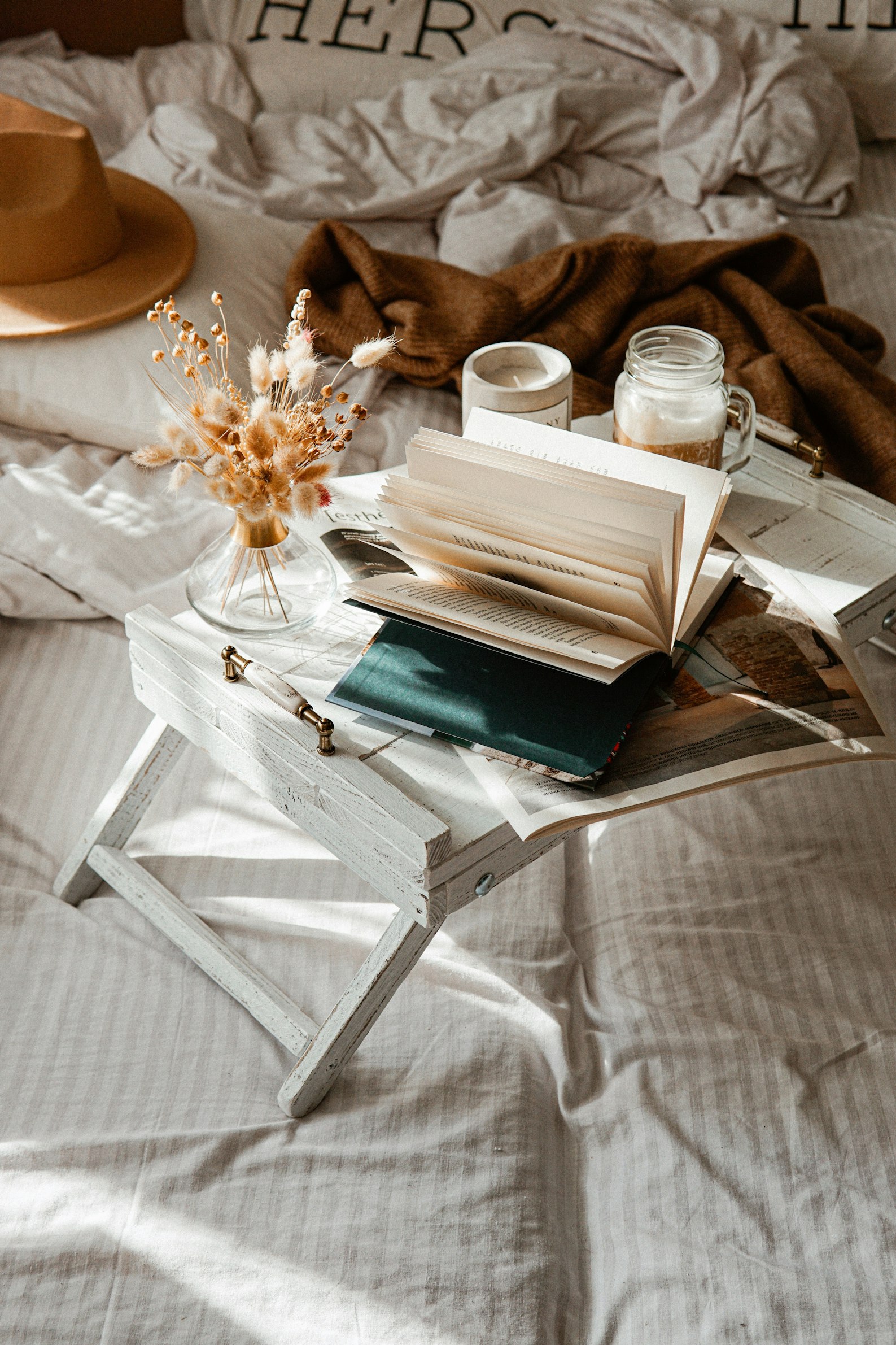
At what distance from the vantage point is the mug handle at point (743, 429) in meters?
1.05

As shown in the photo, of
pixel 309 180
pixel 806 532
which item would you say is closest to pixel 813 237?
pixel 309 180

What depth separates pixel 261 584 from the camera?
3.08 feet

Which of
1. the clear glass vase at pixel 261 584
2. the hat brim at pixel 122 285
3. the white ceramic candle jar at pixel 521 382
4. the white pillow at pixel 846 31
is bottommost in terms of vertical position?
the hat brim at pixel 122 285

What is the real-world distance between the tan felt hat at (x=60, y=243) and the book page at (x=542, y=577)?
75 cm

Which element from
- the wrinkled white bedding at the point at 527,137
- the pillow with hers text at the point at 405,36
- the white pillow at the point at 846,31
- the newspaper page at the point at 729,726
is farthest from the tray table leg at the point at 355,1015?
the white pillow at the point at 846,31

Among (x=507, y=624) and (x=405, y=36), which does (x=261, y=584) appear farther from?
(x=405, y=36)

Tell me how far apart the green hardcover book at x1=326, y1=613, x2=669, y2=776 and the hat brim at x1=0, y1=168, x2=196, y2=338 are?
0.77m

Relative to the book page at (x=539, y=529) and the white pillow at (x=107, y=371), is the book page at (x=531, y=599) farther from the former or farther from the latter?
the white pillow at (x=107, y=371)

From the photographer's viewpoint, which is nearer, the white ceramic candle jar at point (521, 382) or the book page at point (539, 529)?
the book page at point (539, 529)

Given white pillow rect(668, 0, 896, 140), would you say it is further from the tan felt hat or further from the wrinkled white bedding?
the tan felt hat

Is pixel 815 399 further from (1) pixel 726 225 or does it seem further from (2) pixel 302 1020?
(2) pixel 302 1020

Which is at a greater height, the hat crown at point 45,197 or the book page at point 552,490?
the book page at point 552,490

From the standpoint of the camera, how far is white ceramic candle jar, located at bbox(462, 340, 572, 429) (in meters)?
1.01

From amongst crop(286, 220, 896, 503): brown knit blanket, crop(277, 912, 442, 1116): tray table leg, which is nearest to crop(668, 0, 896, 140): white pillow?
crop(286, 220, 896, 503): brown knit blanket
